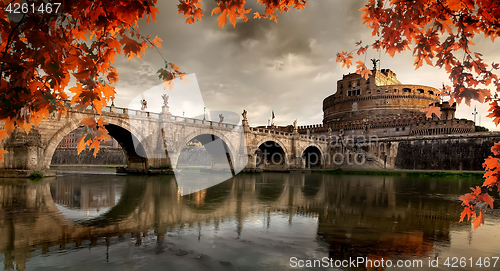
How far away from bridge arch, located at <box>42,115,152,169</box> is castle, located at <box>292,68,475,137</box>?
36.3m

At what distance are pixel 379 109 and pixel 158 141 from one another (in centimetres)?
5020

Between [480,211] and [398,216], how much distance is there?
738 cm

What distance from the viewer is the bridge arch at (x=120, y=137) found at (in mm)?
21906

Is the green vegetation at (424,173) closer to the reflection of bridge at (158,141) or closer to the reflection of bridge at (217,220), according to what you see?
the reflection of bridge at (158,141)

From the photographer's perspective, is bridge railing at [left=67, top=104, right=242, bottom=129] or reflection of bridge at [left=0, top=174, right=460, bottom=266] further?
bridge railing at [left=67, top=104, right=242, bottom=129]

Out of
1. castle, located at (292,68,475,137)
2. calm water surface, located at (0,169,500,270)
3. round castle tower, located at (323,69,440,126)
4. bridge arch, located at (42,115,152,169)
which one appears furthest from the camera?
round castle tower, located at (323,69,440,126)

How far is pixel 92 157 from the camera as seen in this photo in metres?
56.6

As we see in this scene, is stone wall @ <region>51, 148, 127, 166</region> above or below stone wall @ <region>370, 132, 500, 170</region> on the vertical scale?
below

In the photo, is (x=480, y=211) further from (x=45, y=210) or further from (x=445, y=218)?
(x=45, y=210)

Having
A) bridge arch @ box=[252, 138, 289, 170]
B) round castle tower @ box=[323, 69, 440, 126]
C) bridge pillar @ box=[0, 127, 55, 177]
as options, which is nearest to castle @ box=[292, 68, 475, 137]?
round castle tower @ box=[323, 69, 440, 126]

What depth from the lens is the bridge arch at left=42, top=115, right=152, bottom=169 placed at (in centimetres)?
2191

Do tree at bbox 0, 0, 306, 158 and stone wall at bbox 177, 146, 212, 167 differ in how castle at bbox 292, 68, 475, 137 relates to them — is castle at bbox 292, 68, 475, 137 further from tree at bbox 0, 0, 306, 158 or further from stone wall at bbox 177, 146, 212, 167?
tree at bbox 0, 0, 306, 158

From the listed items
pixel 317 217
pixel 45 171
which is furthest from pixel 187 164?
pixel 317 217

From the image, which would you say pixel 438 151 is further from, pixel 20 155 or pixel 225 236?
pixel 20 155
